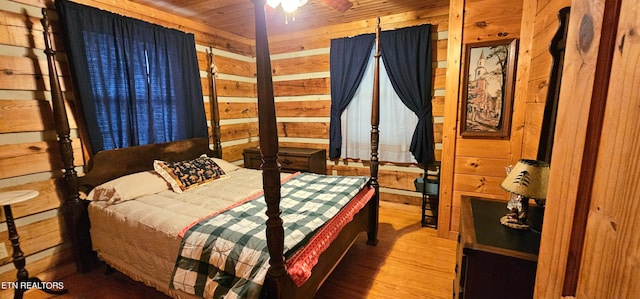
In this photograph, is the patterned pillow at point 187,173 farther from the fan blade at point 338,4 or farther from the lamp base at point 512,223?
the lamp base at point 512,223

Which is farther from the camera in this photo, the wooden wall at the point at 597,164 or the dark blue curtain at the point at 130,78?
the dark blue curtain at the point at 130,78

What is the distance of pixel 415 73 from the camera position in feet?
10.4

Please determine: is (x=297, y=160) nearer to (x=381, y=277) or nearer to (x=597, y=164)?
(x=381, y=277)

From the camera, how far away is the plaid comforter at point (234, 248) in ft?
4.47

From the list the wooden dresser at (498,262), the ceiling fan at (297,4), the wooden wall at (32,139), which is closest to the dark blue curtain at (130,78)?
the wooden wall at (32,139)

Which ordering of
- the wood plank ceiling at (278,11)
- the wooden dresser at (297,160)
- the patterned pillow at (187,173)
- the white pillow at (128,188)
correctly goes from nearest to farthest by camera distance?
the white pillow at (128,188) → the patterned pillow at (187,173) → the wood plank ceiling at (278,11) → the wooden dresser at (297,160)

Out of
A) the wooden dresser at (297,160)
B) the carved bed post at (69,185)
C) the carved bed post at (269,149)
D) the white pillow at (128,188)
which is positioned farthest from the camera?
the wooden dresser at (297,160)

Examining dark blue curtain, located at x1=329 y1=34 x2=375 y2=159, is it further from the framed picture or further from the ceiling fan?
the framed picture

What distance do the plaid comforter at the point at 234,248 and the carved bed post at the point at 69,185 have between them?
129 centimetres

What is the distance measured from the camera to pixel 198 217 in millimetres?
1838

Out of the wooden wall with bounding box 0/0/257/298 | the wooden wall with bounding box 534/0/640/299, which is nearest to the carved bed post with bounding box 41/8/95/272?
the wooden wall with bounding box 0/0/257/298

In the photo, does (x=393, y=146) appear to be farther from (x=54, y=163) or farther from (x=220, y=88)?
(x=54, y=163)

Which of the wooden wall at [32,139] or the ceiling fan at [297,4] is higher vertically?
the ceiling fan at [297,4]

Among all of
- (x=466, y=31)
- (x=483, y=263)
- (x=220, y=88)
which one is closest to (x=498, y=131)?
(x=466, y=31)
